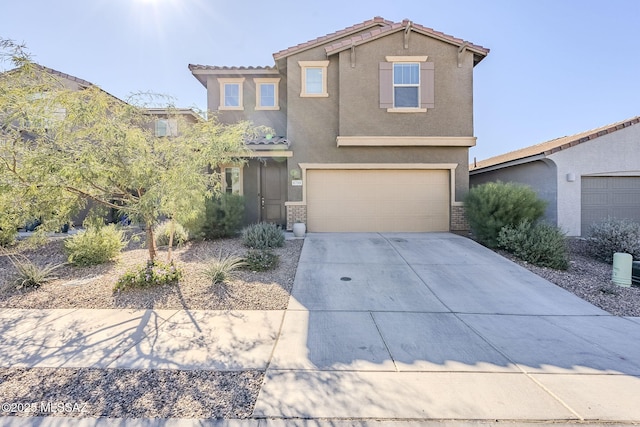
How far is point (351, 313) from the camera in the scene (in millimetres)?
4812

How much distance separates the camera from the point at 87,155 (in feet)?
14.8

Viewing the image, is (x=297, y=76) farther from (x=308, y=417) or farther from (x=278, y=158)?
(x=308, y=417)

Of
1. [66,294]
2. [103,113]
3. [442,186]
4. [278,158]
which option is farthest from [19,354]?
[442,186]

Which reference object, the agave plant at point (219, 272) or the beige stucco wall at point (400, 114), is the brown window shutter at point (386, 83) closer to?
the beige stucco wall at point (400, 114)

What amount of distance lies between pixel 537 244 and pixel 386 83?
7.14 meters

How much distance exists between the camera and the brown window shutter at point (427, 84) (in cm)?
1092

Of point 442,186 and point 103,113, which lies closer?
point 103,113

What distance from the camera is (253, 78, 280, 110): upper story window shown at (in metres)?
12.7

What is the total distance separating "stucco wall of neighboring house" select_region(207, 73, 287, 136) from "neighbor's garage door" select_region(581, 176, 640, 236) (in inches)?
452

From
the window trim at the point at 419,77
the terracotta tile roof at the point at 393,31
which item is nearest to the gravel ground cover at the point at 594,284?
the window trim at the point at 419,77

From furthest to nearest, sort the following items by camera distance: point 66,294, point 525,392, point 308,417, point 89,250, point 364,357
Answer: point 89,250
point 66,294
point 364,357
point 525,392
point 308,417

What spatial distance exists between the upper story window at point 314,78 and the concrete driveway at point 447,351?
7.46 meters

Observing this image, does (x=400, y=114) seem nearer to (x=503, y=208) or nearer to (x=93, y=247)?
(x=503, y=208)

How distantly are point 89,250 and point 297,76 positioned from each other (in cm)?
878
